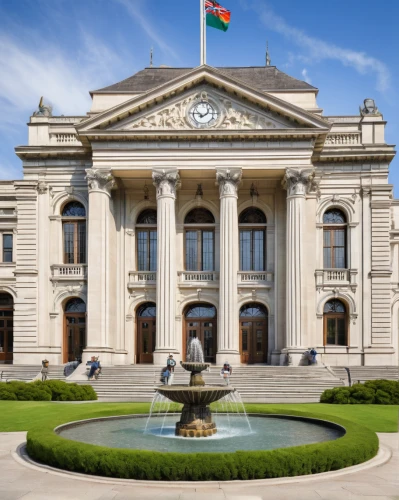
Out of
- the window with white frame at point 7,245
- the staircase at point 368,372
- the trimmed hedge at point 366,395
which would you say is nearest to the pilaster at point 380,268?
the staircase at point 368,372

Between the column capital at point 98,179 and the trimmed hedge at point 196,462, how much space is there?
1220 inches

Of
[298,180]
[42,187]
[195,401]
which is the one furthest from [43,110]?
[195,401]

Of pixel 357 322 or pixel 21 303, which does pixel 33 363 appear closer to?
pixel 21 303

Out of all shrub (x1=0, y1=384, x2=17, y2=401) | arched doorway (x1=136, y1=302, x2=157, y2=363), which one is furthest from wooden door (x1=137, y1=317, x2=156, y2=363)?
shrub (x1=0, y1=384, x2=17, y2=401)

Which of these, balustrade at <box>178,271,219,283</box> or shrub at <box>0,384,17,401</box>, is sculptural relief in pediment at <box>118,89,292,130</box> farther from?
shrub at <box>0,384,17,401</box>

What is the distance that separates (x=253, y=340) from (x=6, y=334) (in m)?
19.0

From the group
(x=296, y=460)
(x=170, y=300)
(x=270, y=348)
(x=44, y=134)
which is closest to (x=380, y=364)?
(x=270, y=348)

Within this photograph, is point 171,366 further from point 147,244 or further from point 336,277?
point 336,277

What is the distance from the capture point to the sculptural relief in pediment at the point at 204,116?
1745 inches

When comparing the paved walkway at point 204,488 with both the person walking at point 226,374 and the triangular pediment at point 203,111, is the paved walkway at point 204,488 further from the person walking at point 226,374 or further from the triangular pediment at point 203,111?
the triangular pediment at point 203,111

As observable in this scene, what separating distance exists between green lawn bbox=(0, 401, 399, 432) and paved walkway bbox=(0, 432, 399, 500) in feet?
15.5

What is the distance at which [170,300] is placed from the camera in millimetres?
43625

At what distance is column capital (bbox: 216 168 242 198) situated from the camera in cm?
4409

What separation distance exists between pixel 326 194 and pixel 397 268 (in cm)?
975
